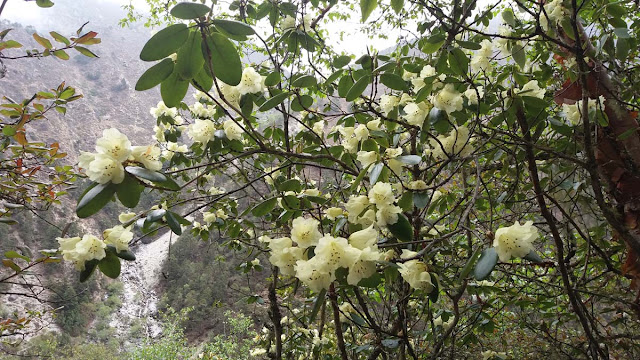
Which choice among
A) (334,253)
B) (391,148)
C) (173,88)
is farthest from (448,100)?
(173,88)

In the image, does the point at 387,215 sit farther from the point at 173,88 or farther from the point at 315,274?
the point at 173,88

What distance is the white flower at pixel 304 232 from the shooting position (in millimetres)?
650

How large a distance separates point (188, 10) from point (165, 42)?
58mm

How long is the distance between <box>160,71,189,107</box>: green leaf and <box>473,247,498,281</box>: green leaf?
52 centimetres

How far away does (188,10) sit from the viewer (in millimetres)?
471

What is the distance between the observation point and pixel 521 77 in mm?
1013

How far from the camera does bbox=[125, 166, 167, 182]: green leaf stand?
21.3 inches

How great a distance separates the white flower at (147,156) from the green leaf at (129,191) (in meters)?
0.04

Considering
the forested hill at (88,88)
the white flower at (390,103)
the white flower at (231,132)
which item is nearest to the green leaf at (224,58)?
the white flower at (231,132)

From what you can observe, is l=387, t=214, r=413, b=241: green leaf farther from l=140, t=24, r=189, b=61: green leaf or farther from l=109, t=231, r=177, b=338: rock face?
l=109, t=231, r=177, b=338: rock face

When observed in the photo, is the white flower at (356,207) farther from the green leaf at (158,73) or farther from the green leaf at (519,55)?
the green leaf at (519,55)

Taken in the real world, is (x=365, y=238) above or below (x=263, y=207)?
below

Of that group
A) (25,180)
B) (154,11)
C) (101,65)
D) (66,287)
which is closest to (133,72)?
(101,65)

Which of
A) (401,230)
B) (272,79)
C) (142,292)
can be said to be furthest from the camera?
(142,292)
